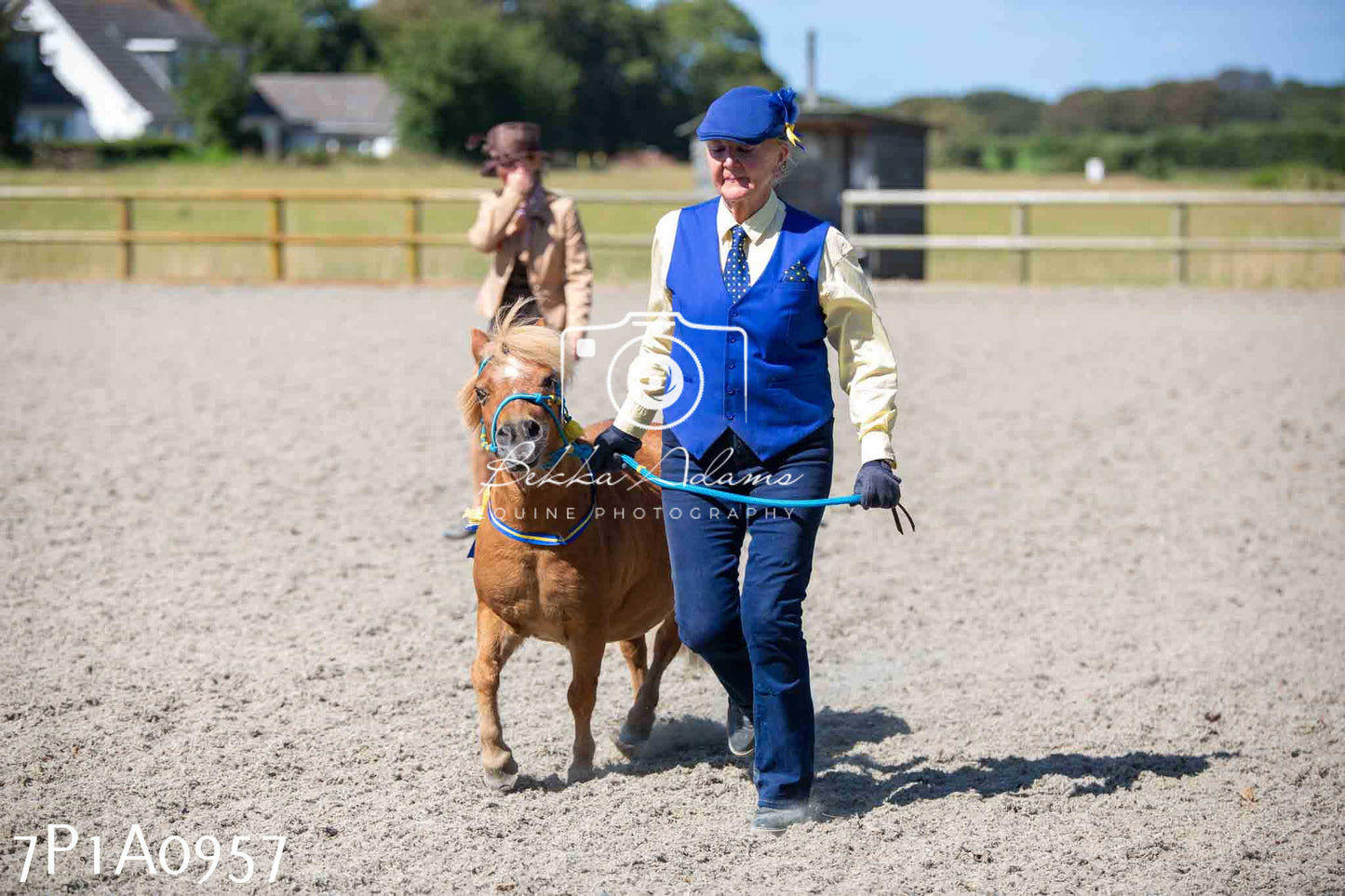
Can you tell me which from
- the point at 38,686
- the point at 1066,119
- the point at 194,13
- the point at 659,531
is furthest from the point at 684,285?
the point at 1066,119

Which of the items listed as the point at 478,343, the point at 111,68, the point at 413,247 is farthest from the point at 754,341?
the point at 111,68

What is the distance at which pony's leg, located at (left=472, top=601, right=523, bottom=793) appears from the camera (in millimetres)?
3672

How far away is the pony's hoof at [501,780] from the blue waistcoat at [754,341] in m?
1.04

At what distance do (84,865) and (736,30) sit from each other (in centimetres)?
7690

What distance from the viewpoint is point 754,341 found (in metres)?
3.29

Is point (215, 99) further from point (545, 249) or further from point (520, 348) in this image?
point (520, 348)

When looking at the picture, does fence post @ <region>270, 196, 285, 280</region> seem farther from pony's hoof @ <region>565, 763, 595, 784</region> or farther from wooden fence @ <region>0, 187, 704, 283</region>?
pony's hoof @ <region>565, 763, 595, 784</region>

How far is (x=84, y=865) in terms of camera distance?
10.4 feet

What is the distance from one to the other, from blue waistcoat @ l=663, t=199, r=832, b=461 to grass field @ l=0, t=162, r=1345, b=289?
13.5 m

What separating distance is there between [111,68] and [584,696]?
64.1 m

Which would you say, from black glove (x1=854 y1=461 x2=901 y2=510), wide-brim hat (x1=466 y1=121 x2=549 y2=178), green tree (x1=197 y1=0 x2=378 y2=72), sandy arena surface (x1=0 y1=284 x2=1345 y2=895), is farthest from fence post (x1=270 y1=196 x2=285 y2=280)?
green tree (x1=197 y1=0 x2=378 y2=72)

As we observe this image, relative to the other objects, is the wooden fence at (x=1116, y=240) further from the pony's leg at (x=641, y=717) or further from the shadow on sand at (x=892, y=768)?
the pony's leg at (x=641, y=717)

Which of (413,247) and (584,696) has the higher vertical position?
(413,247)

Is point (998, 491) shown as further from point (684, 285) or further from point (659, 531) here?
point (684, 285)
